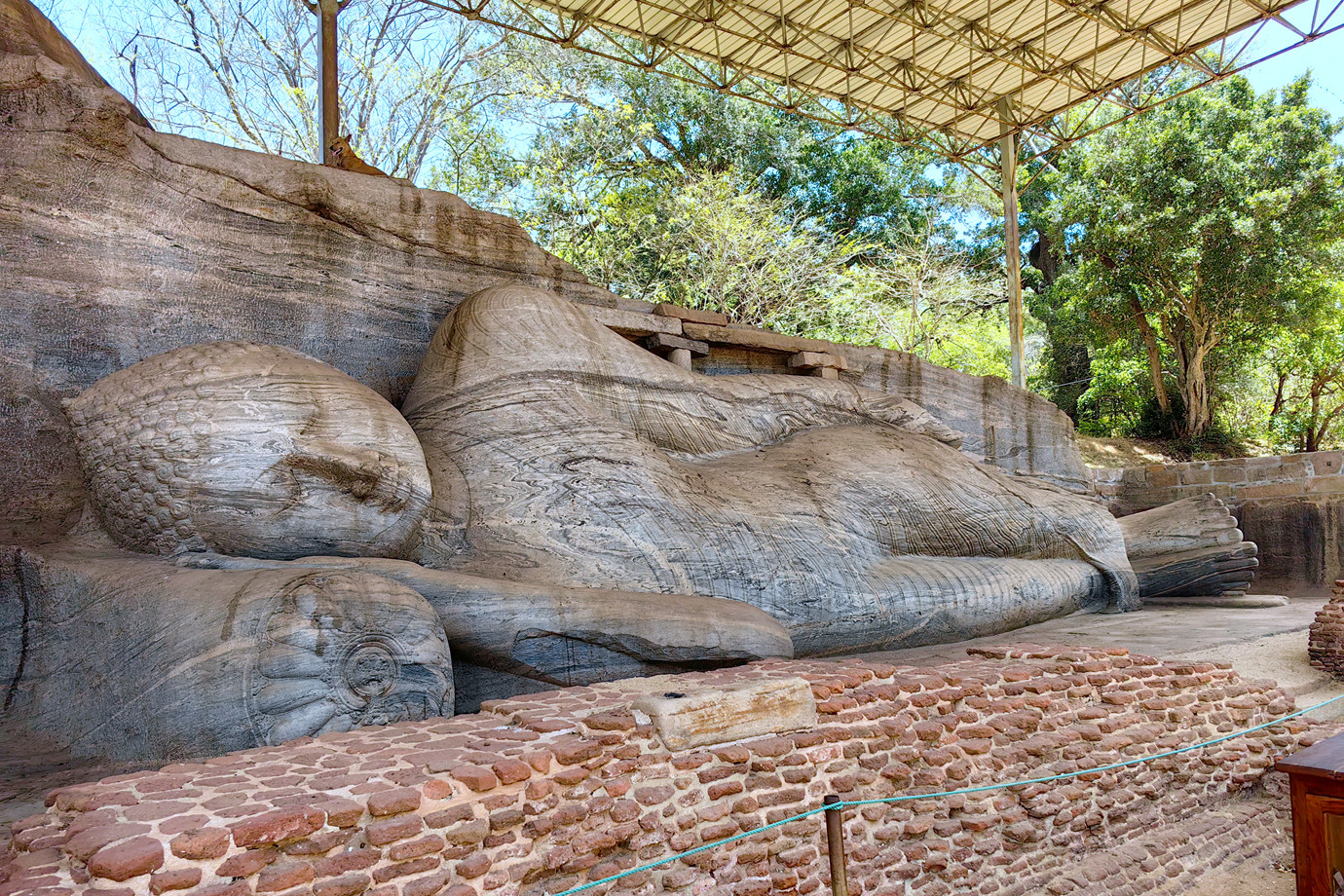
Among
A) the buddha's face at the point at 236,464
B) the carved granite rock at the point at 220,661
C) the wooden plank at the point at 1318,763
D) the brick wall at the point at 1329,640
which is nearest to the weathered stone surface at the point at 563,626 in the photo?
the buddha's face at the point at 236,464

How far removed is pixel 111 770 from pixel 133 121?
132 inches

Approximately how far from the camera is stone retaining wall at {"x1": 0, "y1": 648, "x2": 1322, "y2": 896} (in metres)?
2.16

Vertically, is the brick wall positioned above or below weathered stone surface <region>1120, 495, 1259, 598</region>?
below

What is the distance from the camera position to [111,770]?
3.12 m

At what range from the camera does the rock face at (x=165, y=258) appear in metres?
4.41

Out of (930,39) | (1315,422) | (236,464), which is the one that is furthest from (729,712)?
(1315,422)

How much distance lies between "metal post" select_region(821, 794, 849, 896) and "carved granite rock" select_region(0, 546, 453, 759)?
1.56 meters

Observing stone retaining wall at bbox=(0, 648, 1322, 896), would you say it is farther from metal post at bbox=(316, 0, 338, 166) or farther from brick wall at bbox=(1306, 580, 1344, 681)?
metal post at bbox=(316, 0, 338, 166)

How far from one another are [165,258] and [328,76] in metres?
5.39

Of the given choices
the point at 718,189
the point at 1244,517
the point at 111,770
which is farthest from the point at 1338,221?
the point at 111,770

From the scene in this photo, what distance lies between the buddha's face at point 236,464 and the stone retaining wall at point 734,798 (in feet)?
3.81

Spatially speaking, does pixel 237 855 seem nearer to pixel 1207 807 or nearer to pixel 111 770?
pixel 111 770

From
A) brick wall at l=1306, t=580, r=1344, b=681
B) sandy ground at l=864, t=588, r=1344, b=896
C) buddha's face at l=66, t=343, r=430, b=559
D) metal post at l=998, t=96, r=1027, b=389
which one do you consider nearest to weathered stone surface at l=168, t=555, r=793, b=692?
buddha's face at l=66, t=343, r=430, b=559

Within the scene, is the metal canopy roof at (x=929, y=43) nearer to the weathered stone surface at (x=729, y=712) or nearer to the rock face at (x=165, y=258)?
the rock face at (x=165, y=258)
